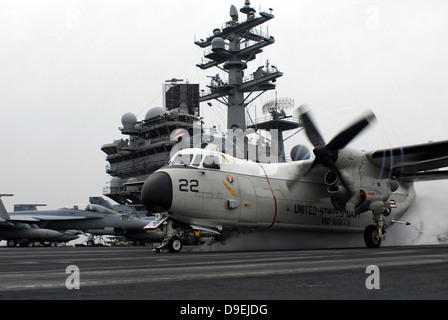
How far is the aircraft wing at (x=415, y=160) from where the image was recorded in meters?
17.8

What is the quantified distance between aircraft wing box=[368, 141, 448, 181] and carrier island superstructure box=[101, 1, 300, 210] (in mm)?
35267

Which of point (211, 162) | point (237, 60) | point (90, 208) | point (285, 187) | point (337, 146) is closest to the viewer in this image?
point (211, 162)

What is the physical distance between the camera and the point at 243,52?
5997cm

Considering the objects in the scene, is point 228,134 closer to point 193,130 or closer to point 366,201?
point 193,130

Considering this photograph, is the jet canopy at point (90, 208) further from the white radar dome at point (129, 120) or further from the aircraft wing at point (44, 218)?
the white radar dome at point (129, 120)

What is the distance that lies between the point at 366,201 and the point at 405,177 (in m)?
4.75

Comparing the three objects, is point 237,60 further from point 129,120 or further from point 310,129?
point 310,129

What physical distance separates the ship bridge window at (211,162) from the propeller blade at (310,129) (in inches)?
170

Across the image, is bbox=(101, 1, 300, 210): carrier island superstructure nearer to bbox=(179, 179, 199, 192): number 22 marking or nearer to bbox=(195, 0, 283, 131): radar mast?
bbox=(195, 0, 283, 131): radar mast

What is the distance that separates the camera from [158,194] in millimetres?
15602

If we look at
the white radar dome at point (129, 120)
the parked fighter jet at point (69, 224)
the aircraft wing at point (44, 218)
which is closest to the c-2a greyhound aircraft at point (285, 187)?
the parked fighter jet at point (69, 224)

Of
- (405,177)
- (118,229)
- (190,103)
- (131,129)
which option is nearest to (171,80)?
(190,103)

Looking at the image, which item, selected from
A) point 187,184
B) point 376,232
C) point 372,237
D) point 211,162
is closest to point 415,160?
point 376,232

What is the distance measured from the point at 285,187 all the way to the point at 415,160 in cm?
580
